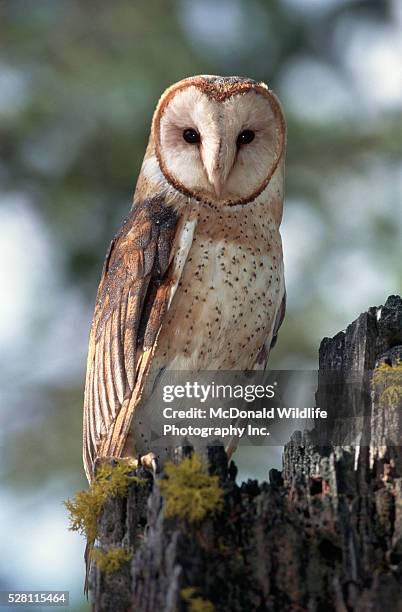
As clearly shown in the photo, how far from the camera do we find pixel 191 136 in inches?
171

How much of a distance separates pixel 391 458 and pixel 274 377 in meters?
1.99

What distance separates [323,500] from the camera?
2334 mm

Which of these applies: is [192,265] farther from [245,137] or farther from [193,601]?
[193,601]

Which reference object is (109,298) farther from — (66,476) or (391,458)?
(66,476)

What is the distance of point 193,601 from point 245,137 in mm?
2670

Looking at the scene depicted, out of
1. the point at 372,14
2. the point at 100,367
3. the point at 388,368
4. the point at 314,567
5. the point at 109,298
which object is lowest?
the point at 314,567

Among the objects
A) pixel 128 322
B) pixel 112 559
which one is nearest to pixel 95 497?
pixel 112 559

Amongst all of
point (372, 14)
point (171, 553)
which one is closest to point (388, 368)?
point (171, 553)

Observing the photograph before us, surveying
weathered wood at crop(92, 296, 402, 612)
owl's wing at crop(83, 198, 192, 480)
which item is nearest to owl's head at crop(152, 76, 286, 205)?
owl's wing at crop(83, 198, 192, 480)

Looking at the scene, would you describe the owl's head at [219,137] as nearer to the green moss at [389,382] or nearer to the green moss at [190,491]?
the green moss at [389,382]

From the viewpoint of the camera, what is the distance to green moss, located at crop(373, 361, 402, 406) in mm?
2693

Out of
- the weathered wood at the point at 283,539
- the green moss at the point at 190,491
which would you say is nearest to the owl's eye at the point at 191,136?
the weathered wood at the point at 283,539

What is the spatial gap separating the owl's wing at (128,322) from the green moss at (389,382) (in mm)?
1312

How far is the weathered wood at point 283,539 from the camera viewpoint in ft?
6.95
